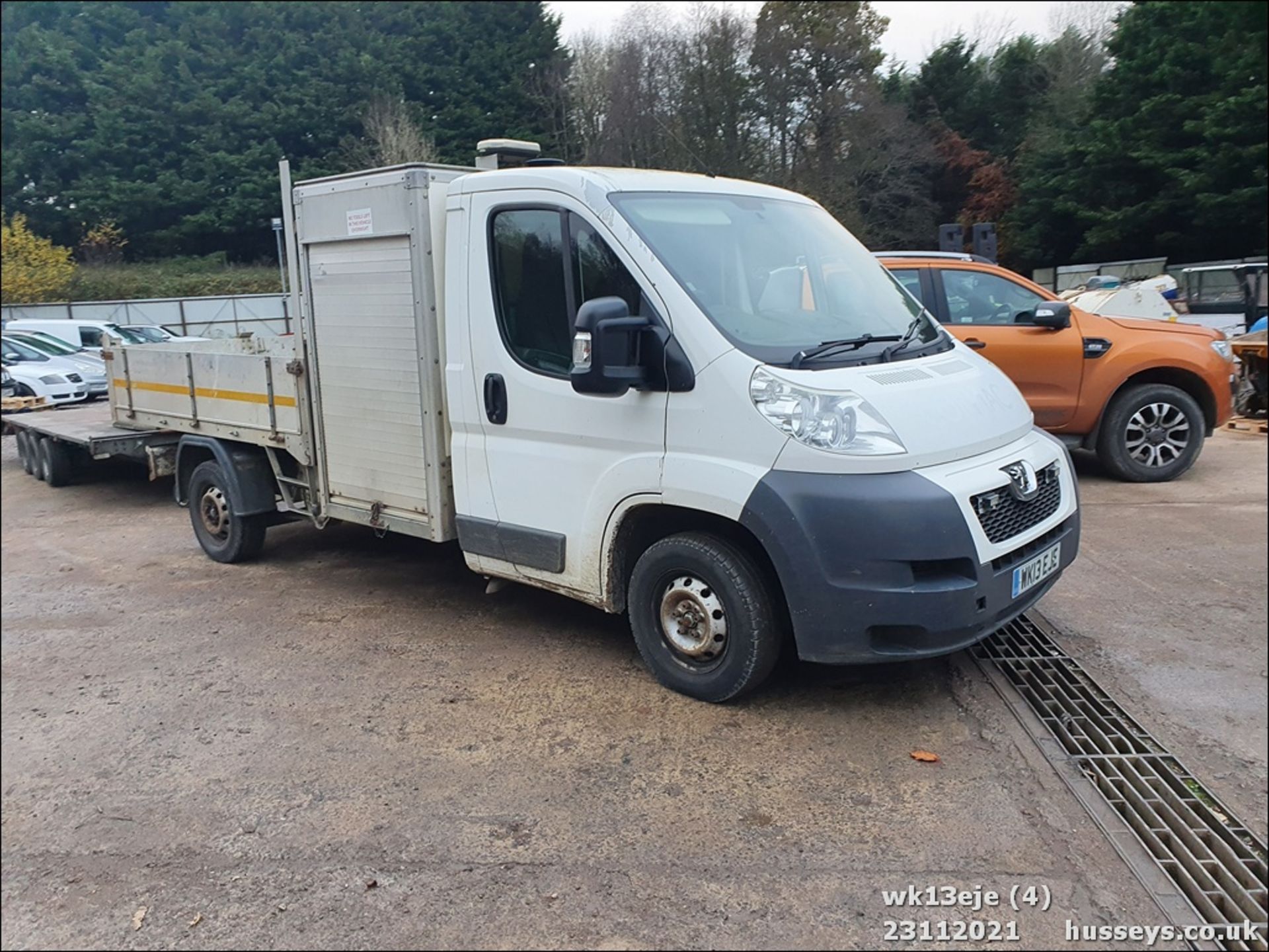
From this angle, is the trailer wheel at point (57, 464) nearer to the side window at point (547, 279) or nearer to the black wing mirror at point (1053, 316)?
the side window at point (547, 279)

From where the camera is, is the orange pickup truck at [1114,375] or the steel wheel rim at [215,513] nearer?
the steel wheel rim at [215,513]

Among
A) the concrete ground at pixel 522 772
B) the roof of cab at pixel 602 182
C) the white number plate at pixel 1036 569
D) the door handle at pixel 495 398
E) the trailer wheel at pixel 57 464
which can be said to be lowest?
the concrete ground at pixel 522 772

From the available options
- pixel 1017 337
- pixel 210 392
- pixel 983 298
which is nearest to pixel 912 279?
pixel 983 298

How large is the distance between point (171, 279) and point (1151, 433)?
34807 mm

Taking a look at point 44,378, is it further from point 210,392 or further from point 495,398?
point 495,398

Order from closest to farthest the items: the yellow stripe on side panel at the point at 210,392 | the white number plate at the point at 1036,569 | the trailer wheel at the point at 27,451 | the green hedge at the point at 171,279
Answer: the white number plate at the point at 1036,569 < the yellow stripe on side panel at the point at 210,392 < the trailer wheel at the point at 27,451 < the green hedge at the point at 171,279

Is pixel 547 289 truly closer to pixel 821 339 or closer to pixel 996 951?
pixel 821 339

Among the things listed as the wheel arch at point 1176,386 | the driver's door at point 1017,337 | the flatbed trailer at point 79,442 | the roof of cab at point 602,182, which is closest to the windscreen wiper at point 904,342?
the roof of cab at point 602,182

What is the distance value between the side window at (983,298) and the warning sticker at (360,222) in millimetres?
5435

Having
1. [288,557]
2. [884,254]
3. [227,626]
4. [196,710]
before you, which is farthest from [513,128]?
[196,710]

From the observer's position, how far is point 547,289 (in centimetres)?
470

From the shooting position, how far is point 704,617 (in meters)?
4.27

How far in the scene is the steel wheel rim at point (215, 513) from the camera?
7000mm

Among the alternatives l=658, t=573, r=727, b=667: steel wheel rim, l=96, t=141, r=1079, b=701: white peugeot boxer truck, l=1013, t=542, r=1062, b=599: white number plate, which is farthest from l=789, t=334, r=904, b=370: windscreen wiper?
l=1013, t=542, r=1062, b=599: white number plate
